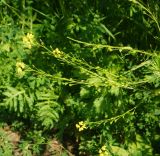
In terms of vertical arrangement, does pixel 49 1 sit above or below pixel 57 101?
above

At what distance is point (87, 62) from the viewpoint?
308 centimetres

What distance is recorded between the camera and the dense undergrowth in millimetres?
2980

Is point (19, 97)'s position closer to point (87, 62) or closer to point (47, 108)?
point (47, 108)

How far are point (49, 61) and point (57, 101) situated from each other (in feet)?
1.08

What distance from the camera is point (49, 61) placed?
10.5ft

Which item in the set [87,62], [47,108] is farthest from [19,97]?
[87,62]

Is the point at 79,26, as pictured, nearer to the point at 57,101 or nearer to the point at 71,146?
the point at 57,101

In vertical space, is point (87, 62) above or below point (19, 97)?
above

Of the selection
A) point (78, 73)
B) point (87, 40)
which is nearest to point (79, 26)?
point (87, 40)

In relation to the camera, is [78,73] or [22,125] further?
[22,125]

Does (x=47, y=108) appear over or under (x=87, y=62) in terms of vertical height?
under

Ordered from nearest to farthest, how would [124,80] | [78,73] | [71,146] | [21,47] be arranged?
[124,80] → [78,73] → [21,47] → [71,146]

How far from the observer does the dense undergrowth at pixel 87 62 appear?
117 inches

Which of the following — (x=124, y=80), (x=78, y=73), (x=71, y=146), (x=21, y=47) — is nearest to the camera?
(x=124, y=80)
